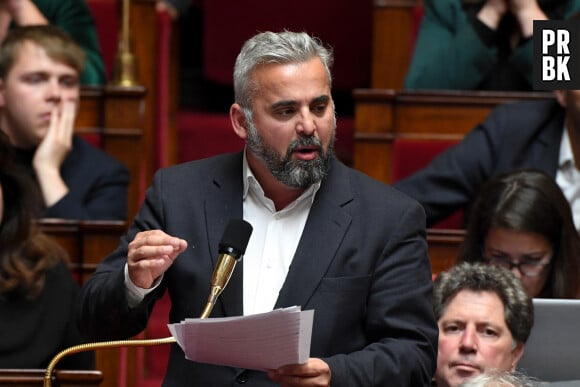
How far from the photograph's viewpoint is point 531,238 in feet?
4.02

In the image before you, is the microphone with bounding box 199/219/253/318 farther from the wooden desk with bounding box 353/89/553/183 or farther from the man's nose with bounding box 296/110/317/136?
the wooden desk with bounding box 353/89/553/183

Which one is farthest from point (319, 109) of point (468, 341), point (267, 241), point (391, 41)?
point (391, 41)

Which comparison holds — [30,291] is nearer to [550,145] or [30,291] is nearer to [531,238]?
[531,238]

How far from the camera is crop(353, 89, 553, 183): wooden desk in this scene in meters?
1.56

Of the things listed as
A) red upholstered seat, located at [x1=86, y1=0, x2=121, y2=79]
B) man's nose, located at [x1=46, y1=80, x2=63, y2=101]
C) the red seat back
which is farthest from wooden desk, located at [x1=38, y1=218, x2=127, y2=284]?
the red seat back

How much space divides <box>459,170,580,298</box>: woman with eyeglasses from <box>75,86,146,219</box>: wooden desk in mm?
522

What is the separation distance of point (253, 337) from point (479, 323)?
0.34 metres

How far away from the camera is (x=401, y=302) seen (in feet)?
3.00

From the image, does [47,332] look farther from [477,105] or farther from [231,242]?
[477,105]

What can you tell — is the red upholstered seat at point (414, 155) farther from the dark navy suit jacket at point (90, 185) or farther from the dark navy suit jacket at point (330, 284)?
the dark navy suit jacket at point (330, 284)

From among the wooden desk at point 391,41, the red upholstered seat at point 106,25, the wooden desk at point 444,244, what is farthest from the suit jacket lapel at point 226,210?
the red upholstered seat at point 106,25

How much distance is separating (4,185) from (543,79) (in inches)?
21.1

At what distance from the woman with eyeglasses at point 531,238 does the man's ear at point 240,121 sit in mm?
339

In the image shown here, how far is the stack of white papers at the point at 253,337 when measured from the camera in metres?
0.80
